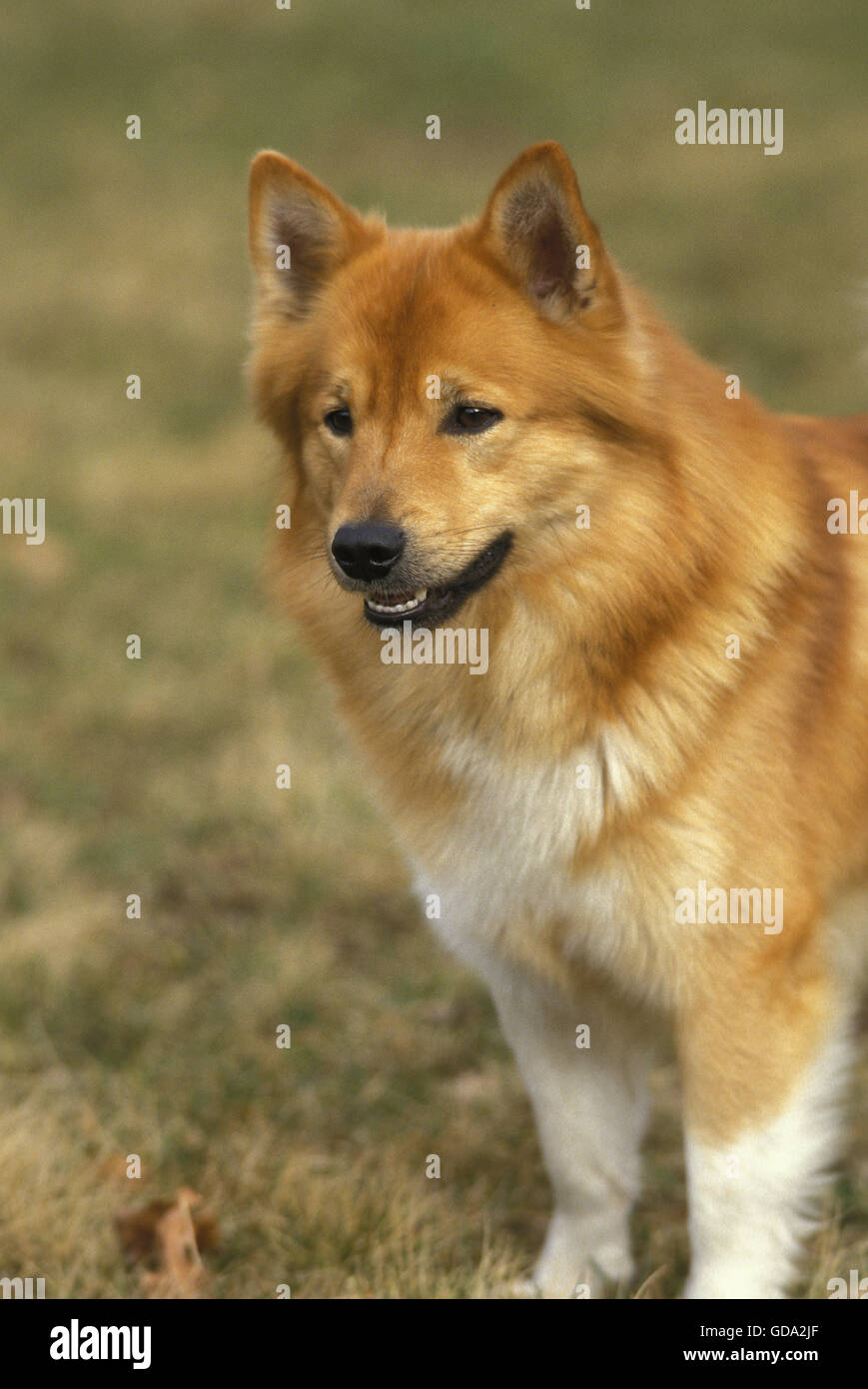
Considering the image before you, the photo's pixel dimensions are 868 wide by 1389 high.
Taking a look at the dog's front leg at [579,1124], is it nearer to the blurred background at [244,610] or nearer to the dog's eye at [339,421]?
the blurred background at [244,610]

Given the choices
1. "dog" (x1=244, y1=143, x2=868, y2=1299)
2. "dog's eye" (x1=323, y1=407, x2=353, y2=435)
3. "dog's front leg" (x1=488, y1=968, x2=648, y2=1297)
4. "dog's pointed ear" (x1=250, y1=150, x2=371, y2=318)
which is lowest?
"dog's front leg" (x1=488, y1=968, x2=648, y2=1297)

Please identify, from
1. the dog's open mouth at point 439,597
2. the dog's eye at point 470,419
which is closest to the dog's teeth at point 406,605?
the dog's open mouth at point 439,597

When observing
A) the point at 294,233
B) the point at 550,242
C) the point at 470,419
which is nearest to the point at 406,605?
the point at 470,419

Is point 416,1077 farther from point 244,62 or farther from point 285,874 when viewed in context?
point 244,62

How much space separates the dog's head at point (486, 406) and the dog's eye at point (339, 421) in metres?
0.02

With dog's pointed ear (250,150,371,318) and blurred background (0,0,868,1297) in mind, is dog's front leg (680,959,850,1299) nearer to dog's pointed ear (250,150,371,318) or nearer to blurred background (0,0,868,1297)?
blurred background (0,0,868,1297)

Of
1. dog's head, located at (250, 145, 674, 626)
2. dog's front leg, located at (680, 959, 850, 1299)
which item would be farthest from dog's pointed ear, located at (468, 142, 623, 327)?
dog's front leg, located at (680, 959, 850, 1299)

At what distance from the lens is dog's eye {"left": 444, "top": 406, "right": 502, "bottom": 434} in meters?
2.86

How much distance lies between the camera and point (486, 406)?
285 centimetres

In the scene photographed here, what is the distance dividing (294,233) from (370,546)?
95 cm

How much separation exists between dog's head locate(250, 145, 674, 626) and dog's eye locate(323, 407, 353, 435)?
2 centimetres

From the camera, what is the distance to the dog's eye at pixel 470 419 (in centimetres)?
286

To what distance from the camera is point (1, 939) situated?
457 cm
